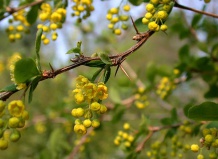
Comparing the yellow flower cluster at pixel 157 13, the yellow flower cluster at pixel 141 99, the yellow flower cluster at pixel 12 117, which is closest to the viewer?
the yellow flower cluster at pixel 12 117

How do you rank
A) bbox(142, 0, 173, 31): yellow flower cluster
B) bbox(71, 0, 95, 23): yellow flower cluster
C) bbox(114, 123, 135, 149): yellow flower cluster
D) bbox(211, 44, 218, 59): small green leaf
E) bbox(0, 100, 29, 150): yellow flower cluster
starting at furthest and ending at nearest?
bbox(211, 44, 218, 59): small green leaf → bbox(114, 123, 135, 149): yellow flower cluster → bbox(71, 0, 95, 23): yellow flower cluster → bbox(142, 0, 173, 31): yellow flower cluster → bbox(0, 100, 29, 150): yellow flower cluster

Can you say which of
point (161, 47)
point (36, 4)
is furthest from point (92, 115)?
point (161, 47)

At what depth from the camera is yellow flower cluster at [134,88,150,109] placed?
7.21 feet

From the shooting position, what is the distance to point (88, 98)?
0.95 meters

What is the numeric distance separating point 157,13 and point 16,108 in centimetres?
53

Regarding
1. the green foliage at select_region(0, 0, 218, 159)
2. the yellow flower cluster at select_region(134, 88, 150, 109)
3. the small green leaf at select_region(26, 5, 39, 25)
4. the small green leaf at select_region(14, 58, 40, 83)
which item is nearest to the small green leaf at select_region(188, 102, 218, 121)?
the green foliage at select_region(0, 0, 218, 159)

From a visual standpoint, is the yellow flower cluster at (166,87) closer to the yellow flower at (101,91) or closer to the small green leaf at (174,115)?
→ the small green leaf at (174,115)

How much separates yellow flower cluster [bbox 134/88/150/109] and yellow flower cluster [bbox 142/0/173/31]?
1110mm

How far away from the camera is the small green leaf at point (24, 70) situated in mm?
908

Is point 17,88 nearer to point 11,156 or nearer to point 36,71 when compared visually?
point 36,71

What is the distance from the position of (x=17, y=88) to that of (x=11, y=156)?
452cm

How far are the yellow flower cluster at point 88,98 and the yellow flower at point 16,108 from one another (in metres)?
0.15

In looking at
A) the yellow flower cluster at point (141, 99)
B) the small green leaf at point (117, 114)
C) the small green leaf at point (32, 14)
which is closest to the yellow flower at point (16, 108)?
the small green leaf at point (32, 14)

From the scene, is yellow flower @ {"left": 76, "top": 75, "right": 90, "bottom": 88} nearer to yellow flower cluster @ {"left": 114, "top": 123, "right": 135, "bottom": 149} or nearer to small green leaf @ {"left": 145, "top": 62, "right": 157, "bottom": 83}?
yellow flower cluster @ {"left": 114, "top": 123, "right": 135, "bottom": 149}
